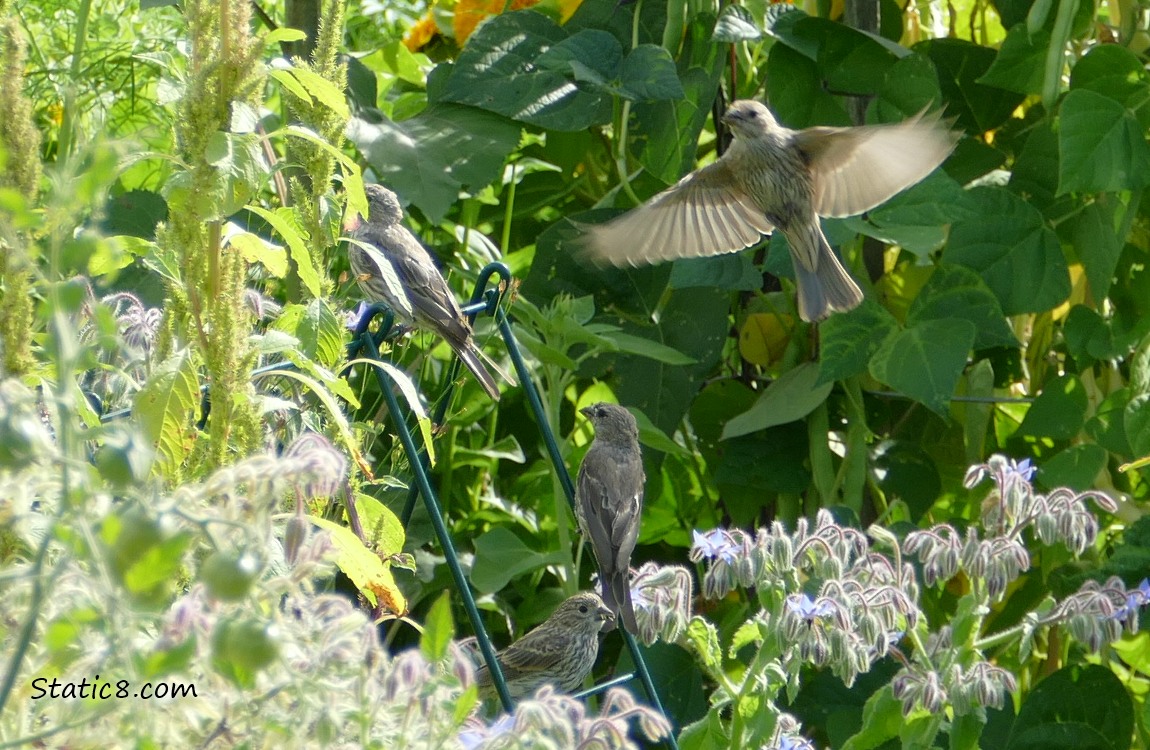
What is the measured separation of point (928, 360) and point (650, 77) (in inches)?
24.6

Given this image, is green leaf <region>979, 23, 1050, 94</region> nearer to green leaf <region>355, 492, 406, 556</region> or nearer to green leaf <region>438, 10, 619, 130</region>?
green leaf <region>438, 10, 619, 130</region>

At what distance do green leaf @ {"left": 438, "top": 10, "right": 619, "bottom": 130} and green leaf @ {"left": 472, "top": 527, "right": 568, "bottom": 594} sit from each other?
2.28 feet

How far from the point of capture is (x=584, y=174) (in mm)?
2754

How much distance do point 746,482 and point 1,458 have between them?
1.94m

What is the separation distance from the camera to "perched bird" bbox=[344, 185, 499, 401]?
189 cm

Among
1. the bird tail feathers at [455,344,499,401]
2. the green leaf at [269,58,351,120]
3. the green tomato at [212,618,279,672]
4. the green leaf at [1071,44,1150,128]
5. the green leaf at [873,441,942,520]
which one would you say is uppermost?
the green leaf at [269,58,351,120]

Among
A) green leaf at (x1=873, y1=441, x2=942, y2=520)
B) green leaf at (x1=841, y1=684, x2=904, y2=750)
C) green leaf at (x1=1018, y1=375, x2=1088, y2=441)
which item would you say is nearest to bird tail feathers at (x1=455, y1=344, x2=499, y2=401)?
green leaf at (x1=841, y1=684, x2=904, y2=750)

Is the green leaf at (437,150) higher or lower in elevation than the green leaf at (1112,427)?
higher

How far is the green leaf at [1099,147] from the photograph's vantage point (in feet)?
7.23

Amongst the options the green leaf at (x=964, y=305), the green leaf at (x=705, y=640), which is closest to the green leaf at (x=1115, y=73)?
the green leaf at (x=964, y=305)

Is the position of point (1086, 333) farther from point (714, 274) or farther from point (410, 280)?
point (410, 280)

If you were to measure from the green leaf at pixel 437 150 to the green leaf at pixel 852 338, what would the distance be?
61 cm

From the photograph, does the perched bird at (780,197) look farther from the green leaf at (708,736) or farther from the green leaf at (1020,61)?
the green leaf at (708,736)

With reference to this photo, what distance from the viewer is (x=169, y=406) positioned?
3.22 ft
